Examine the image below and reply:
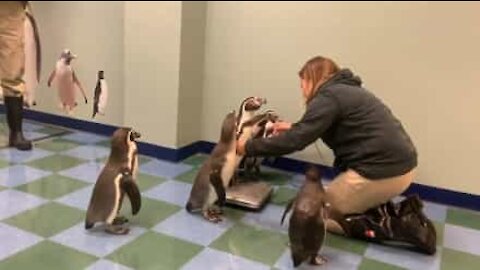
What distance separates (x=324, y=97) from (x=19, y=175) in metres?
1.67


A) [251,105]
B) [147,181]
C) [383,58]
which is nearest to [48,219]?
[147,181]

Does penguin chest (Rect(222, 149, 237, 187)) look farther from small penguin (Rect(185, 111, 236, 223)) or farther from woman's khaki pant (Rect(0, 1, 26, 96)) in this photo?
woman's khaki pant (Rect(0, 1, 26, 96))

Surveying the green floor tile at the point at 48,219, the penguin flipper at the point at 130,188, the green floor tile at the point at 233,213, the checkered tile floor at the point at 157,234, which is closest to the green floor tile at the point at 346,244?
the checkered tile floor at the point at 157,234

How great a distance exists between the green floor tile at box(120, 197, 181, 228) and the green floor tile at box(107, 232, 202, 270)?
4.9 inches

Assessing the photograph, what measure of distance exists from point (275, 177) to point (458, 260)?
1.19 meters

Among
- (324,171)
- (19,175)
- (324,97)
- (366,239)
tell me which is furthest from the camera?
(324,171)

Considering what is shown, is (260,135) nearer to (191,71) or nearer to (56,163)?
(191,71)

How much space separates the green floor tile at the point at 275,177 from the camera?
9.75ft

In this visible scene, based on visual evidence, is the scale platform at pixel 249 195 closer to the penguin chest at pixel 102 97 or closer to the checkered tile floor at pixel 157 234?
the checkered tile floor at pixel 157 234

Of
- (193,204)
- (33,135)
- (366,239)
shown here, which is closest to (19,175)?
(33,135)

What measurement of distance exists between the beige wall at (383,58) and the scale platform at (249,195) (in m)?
0.51

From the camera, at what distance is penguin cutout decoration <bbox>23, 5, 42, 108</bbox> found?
8.30 ft

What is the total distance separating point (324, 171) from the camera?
3016 mm

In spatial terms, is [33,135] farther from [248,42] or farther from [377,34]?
[377,34]
